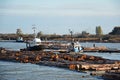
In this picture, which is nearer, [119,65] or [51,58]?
[119,65]

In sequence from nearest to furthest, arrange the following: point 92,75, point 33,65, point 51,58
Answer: point 92,75
point 33,65
point 51,58

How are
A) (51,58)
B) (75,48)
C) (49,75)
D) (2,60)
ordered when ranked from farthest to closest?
(75,48), (2,60), (51,58), (49,75)

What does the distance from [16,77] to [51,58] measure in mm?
13933

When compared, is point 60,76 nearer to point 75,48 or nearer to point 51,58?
point 51,58

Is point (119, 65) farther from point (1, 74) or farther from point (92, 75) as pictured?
point (1, 74)

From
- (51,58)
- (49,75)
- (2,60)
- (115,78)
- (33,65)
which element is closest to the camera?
(115,78)

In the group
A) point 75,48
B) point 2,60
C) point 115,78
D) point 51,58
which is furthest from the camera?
point 75,48

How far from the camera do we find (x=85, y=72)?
33.1m

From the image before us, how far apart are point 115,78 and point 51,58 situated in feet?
61.0

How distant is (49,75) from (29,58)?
14832 millimetres

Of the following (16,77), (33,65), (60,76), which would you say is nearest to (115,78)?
(60,76)

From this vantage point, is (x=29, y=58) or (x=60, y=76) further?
(x=29, y=58)

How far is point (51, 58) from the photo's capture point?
148 feet

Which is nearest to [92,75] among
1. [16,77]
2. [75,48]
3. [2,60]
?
[16,77]
